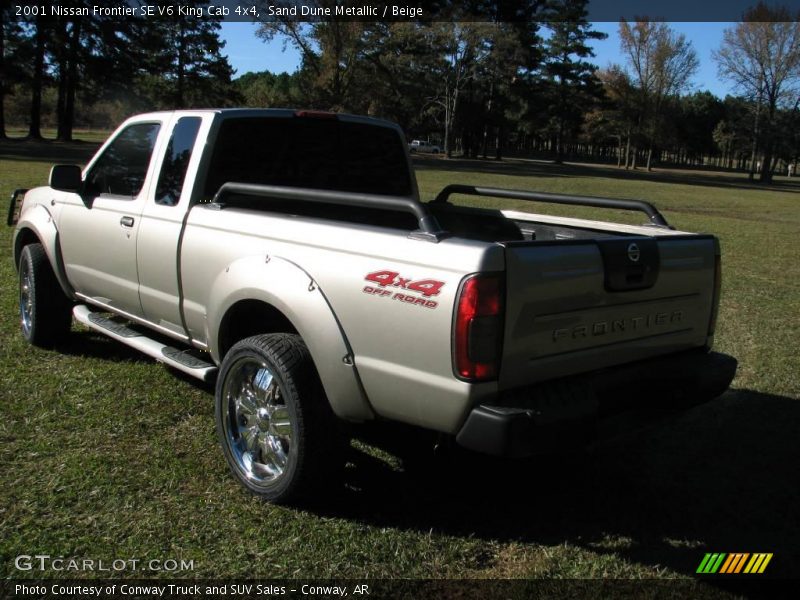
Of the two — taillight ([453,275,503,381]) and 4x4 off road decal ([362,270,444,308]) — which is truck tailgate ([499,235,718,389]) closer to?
taillight ([453,275,503,381])

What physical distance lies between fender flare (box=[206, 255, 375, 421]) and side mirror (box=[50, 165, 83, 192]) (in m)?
2.00

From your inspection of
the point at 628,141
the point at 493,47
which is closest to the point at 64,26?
the point at 493,47

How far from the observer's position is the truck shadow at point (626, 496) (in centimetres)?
346

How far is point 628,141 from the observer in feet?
246

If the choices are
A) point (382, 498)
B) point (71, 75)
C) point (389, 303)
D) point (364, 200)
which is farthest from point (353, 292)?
point (71, 75)

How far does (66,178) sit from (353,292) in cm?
282

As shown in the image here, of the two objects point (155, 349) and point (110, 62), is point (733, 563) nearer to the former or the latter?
point (155, 349)

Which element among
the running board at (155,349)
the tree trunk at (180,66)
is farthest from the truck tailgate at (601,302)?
the tree trunk at (180,66)

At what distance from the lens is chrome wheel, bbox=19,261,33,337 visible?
5736 mm

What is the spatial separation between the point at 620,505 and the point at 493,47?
5790 centimetres

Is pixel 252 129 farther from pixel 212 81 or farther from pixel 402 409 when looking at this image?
pixel 212 81

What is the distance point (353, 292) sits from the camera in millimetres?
3156

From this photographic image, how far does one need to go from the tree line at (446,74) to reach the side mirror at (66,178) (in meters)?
49.5

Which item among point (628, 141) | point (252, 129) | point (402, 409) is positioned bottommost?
point (402, 409)
